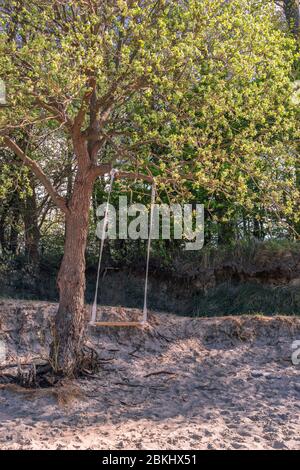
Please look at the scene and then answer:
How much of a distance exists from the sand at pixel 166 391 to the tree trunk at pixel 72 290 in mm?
404

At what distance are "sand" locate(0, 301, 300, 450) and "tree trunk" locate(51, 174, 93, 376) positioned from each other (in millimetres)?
404

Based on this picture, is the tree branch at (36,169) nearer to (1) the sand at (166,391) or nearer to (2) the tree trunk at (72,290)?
(2) the tree trunk at (72,290)

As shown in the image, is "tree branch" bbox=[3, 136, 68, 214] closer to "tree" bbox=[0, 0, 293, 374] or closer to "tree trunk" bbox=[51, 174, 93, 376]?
"tree" bbox=[0, 0, 293, 374]

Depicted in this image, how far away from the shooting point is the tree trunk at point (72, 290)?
7875 millimetres

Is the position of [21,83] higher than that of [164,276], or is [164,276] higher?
[21,83]

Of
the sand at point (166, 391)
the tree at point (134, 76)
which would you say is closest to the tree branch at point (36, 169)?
the tree at point (134, 76)

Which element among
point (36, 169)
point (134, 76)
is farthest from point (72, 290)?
point (134, 76)

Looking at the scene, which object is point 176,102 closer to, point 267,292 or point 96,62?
point 96,62

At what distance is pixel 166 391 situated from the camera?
313 inches

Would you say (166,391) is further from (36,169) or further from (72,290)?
(36,169)

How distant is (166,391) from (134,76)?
3.93 m
